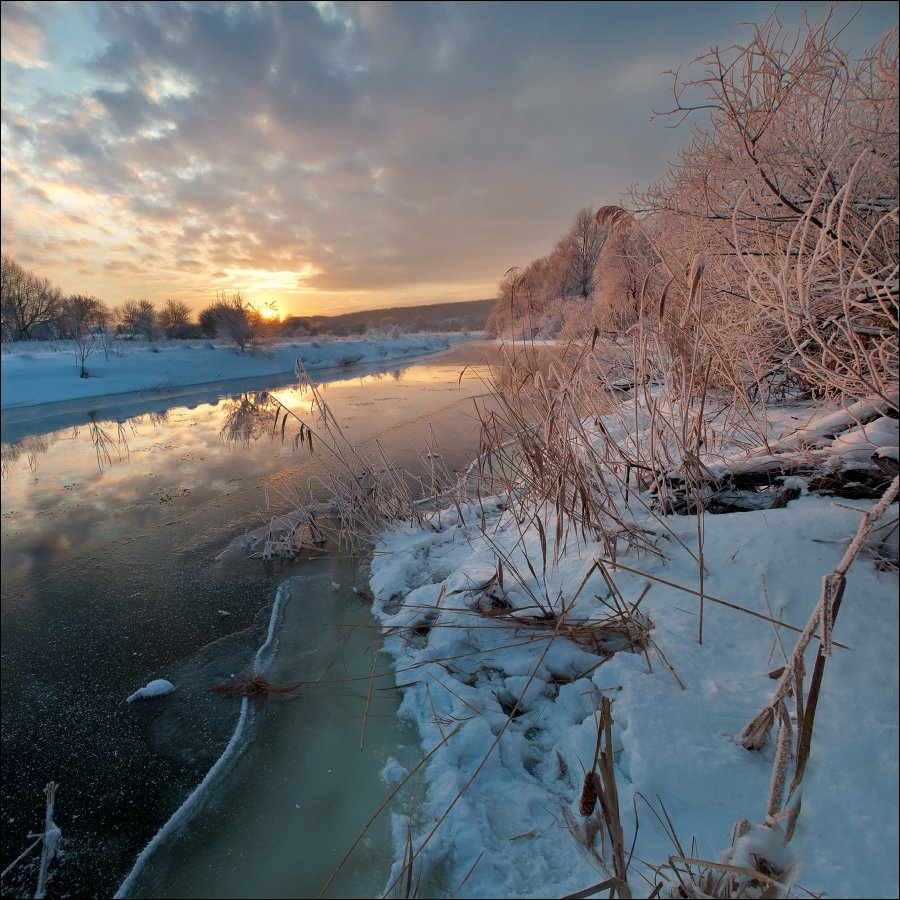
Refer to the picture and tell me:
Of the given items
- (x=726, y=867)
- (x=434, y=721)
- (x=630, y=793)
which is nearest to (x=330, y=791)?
(x=434, y=721)

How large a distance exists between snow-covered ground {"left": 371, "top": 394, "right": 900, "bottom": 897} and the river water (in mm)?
304

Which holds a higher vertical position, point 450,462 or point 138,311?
point 138,311

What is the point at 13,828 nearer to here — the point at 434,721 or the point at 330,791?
the point at 330,791

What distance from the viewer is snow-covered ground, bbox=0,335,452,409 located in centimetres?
1566

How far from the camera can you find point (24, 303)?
117 ft

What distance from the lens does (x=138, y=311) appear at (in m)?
44.3

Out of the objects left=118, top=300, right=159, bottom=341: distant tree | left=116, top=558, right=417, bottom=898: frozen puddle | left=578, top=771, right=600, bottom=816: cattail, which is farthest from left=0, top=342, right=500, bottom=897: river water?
left=118, top=300, right=159, bottom=341: distant tree

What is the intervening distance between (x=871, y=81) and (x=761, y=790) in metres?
3.68

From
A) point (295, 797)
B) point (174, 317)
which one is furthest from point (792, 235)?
point (174, 317)

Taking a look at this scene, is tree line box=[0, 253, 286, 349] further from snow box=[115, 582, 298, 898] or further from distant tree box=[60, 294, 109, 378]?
snow box=[115, 582, 298, 898]

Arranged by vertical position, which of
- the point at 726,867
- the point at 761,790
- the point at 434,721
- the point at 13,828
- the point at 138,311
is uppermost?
the point at 138,311

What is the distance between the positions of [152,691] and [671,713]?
100 inches

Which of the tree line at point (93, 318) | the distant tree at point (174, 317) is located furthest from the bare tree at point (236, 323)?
the distant tree at point (174, 317)

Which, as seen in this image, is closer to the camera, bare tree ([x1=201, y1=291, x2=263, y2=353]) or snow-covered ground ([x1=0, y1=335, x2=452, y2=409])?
snow-covered ground ([x1=0, y1=335, x2=452, y2=409])
